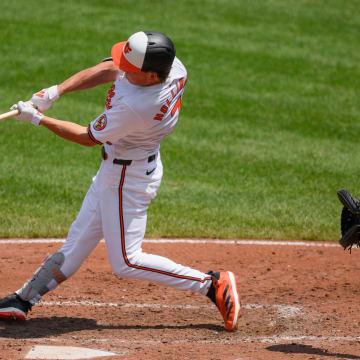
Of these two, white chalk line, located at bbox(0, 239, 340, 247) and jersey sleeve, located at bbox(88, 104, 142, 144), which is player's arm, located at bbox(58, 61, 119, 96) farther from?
white chalk line, located at bbox(0, 239, 340, 247)

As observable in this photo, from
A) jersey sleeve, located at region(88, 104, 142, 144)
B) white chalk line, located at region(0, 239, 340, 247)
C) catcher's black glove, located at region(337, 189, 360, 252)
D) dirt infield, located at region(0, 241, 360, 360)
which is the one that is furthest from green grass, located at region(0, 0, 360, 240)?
jersey sleeve, located at region(88, 104, 142, 144)

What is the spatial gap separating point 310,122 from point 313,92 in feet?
4.74

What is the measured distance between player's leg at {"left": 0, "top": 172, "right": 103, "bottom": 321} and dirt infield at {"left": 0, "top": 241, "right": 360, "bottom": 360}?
14 cm

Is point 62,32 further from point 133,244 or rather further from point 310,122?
point 133,244

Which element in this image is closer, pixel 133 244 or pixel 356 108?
pixel 133 244

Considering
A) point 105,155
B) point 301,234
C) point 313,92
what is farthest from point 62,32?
point 105,155

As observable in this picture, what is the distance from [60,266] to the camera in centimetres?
497

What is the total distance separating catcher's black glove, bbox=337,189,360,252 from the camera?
4625mm

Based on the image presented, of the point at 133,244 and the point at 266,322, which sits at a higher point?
the point at 133,244

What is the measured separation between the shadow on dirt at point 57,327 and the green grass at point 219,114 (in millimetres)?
2001

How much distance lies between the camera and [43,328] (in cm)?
492

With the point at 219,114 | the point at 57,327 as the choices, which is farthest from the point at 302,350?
the point at 219,114

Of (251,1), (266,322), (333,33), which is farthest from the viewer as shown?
(251,1)

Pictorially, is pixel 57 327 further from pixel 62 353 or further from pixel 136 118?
pixel 136 118
